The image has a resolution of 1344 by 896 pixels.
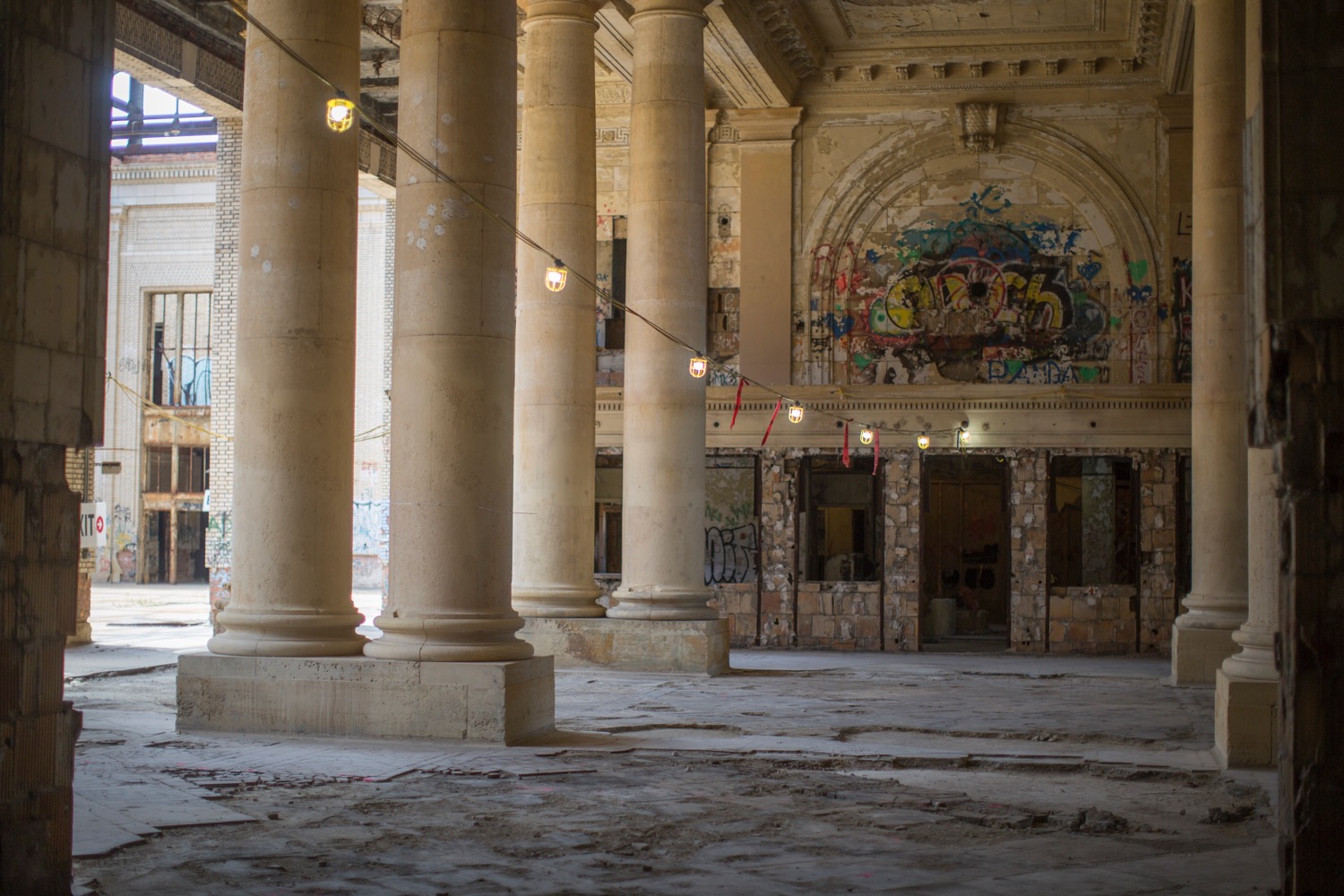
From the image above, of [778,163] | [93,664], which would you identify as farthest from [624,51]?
[93,664]

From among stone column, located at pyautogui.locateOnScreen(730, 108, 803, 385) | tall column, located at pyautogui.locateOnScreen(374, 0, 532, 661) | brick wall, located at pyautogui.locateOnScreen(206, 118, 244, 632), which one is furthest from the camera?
brick wall, located at pyautogui.locateOnScreen(206, 118, 244, 632)

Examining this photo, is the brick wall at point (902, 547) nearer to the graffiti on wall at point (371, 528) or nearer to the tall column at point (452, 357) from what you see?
the tall column at point (452, 357)

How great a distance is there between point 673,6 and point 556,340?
15.6ft

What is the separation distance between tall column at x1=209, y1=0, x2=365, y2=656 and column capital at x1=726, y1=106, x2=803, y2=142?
49.4 ft

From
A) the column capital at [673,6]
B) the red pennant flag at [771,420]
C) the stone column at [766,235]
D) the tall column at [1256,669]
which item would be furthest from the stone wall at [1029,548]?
the tall column at [1256,669]

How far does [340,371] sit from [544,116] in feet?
24.1

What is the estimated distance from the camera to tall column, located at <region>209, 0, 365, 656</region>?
12.3 metres

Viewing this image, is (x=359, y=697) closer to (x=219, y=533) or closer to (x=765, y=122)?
(x=765, y=122)

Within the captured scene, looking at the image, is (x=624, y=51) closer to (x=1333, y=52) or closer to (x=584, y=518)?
(x=584, y=518)

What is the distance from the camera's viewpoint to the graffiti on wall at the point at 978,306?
2600 centimetres

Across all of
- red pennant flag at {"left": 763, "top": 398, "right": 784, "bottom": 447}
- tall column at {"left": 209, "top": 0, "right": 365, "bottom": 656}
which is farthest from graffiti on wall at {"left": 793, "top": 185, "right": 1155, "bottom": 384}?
tall column at {"left": 209, "top": 0, "right": 365, "bottom": 656}

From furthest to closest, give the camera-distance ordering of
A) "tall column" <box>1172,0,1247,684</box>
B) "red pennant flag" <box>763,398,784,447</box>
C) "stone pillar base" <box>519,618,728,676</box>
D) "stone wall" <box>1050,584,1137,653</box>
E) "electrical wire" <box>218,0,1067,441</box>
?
"red pennant flag" <box>763,398,784,447</box>
"stone wall" <box>1050,584,1137,653</box>
"stone pillar base" <box>519,618,728,676</box>
"tall column" <box>1172,0,1247,684</box>
"electrical wire" <box>218,0,1067,441</box>

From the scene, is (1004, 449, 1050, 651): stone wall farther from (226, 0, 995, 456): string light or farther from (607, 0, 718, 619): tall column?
(607, 0, 718, 619): tall column

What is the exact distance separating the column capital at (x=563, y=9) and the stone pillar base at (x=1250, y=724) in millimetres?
11469
